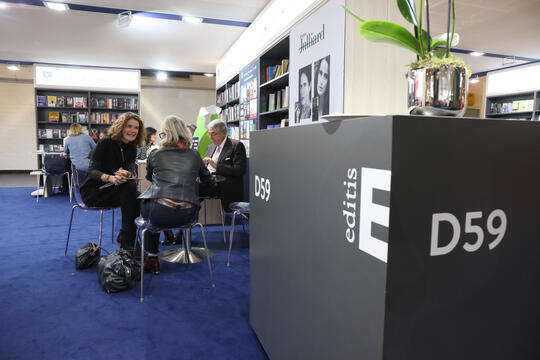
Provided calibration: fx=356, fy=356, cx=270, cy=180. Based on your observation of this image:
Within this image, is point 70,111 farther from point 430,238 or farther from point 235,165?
point 430,238

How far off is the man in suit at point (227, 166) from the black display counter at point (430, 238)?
8.61ft

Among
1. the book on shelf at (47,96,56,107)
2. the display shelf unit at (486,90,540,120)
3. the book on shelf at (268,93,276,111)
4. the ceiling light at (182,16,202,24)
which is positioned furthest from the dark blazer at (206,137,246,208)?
the book on shelf at (47,96,56,107)

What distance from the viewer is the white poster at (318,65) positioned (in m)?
2.99

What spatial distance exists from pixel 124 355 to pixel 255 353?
0.66 m

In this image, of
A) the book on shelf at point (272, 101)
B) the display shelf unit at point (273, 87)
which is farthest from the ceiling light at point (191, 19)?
the book on shelf at point (272, 101)

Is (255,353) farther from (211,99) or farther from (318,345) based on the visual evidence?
(211,99)

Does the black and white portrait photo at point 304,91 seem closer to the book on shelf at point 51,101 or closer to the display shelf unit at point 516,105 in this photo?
the display shelf unit at point 516,105

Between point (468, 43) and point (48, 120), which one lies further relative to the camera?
point (48, 120)

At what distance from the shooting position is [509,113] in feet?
24.9

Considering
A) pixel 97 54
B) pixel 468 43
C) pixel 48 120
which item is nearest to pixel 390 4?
pixel 468 43

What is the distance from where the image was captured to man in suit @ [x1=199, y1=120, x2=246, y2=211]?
12.1 ft

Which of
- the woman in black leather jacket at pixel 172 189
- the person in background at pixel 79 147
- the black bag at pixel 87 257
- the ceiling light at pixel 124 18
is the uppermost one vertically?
the ceiling light at pixel 124 18

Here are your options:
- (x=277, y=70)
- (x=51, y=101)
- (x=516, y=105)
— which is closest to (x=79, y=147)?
(x=277, y=70)

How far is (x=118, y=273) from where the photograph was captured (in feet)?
8.38
